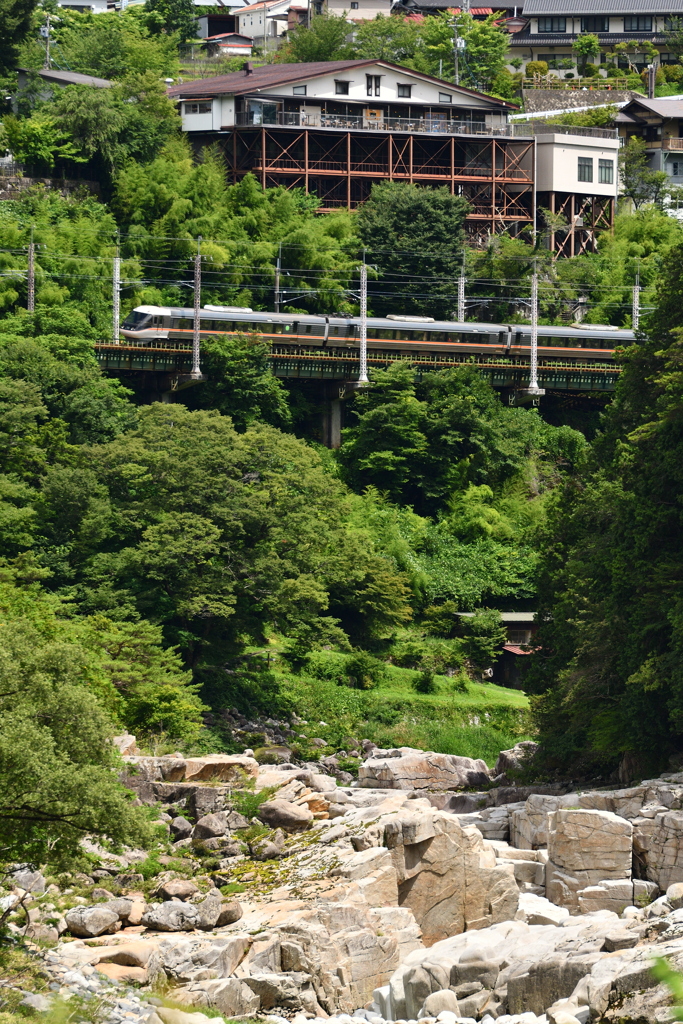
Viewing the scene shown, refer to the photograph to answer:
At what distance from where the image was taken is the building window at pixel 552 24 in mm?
94562

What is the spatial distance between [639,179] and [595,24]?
1948 centimetres

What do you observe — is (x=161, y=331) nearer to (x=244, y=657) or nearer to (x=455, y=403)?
(x=455, y=403)

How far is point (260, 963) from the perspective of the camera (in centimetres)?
2272

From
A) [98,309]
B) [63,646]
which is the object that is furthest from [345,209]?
[63,646]

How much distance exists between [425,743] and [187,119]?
36.6 metres

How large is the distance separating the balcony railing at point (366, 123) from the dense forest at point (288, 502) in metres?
3.16

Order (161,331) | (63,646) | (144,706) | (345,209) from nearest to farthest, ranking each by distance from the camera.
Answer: (63,646) → (144,706) → (161,331) → (345,209)

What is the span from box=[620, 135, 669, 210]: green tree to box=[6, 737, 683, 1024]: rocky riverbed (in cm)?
5068

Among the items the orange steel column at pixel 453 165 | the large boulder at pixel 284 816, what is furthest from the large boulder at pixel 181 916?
the orange steel column at pixel 453 165

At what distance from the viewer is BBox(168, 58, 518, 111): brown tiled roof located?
229ft

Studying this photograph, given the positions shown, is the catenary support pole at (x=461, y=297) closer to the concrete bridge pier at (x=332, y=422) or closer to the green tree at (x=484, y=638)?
the concrete bridge pier at (x=332, y=422)

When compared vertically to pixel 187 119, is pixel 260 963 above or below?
below

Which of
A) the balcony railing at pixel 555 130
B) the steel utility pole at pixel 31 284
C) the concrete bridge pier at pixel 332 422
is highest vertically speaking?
the balcony railing at pixel 555 130

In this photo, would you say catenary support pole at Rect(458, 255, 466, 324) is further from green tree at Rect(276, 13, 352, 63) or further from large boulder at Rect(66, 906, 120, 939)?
large boulder at Rect(66, 906, 120, 939)
